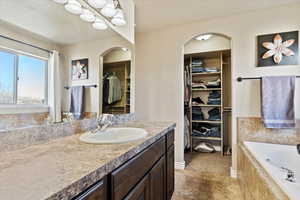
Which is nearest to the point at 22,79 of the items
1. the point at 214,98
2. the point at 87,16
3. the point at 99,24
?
the point at 87,16

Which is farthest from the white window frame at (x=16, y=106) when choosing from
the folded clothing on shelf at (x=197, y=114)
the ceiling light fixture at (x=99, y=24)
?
the folded clothing on shelf at (x=197, y=114)

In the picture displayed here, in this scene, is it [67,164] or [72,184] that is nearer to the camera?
[72,184]

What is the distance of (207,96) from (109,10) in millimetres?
2575

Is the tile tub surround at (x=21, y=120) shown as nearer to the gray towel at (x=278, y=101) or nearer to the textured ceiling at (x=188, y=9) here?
the textured ceiling at (x=188, y=9)

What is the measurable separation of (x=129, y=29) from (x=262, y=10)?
5.85 ft

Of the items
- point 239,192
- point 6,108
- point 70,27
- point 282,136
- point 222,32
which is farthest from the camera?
point 222,32

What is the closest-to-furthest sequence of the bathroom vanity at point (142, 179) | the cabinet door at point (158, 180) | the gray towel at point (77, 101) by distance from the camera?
1. the bathroom vanity at point (142, 179)
2. the cabinet door at point (158, 180)
3. the gray towel at point (77, 101)

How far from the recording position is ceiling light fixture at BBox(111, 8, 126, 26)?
1754mm

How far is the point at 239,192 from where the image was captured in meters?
1.83

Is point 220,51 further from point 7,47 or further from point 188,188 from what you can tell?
point 7,47

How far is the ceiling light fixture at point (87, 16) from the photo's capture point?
4.47 feet

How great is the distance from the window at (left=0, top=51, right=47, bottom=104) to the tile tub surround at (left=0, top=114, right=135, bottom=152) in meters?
0.16

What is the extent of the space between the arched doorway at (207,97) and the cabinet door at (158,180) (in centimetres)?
177

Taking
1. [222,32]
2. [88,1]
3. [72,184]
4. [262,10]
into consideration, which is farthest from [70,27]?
[262,10]
